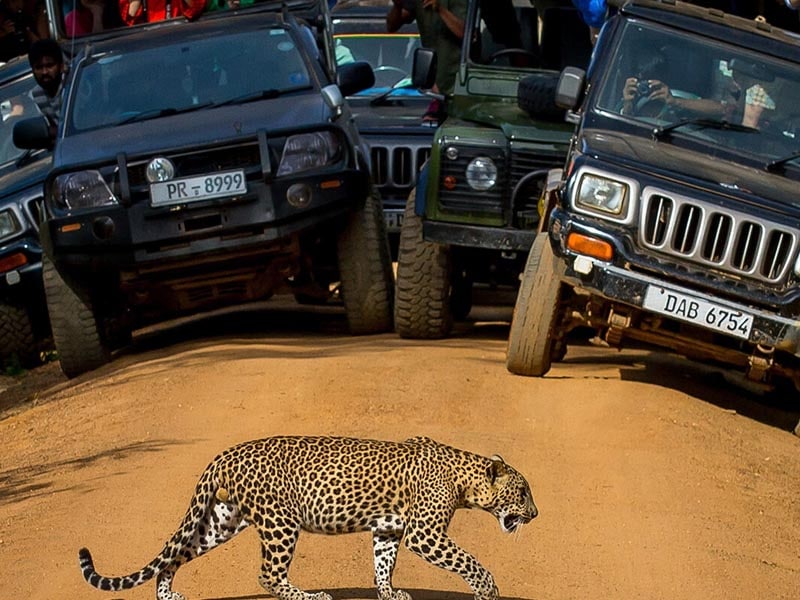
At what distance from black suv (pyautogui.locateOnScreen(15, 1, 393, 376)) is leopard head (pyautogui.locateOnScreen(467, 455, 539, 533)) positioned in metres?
5.04

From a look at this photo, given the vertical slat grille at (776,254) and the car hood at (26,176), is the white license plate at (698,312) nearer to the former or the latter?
the vertical slat grille at (776,254)

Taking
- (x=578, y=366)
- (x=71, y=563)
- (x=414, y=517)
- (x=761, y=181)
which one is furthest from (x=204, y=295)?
(x=414, y=517)

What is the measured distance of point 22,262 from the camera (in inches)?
476

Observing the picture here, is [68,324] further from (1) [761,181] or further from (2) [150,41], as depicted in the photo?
(1) [761,181]

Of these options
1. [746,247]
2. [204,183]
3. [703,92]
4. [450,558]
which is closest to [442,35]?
[204,183]

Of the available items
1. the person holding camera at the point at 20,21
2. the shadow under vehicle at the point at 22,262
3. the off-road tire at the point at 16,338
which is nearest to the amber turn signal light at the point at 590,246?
the shadow under vehicle at the point at 22,262

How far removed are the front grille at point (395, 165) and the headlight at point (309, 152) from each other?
9.36ft

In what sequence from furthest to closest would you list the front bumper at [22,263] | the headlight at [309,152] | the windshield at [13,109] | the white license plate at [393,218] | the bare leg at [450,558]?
1. the windshield at [13,109]
2. the white license plate at [393,218]
3. the front bumper at [22,263]
4. the headlight at [309,152]
5. the bare leg at [450,558]

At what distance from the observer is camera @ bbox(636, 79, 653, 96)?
9.29 meters

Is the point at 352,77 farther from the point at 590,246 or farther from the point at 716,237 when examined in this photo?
the point at 716,237

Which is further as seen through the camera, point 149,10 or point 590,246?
point 149,10

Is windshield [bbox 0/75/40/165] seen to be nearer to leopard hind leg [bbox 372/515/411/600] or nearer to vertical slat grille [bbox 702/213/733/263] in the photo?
vertical slat grille [bbox 702/213/733/263]

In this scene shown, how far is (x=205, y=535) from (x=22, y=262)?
22.7 feet

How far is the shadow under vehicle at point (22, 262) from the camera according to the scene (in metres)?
12.1
